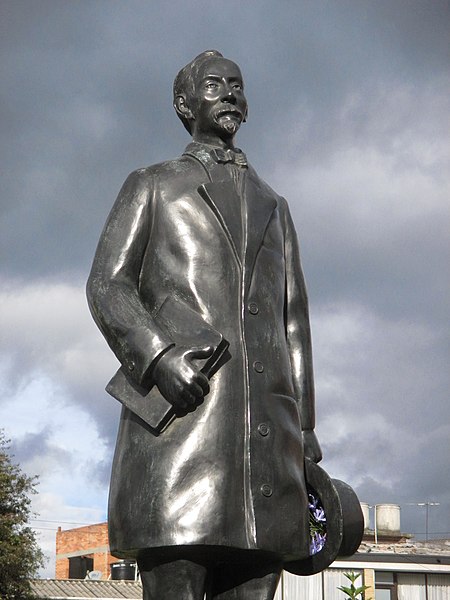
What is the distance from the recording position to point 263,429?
477 centimetres

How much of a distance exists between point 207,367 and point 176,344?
0.16 m

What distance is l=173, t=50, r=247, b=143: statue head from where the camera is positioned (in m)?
5.36

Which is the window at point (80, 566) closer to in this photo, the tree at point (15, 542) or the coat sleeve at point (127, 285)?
the tree at point (15, 542)

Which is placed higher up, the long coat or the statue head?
the statue head

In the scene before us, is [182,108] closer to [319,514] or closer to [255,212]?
[255,212]

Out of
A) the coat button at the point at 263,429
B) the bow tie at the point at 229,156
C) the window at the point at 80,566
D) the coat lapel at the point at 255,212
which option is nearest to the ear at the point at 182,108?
the bow tie at the point at 229,156

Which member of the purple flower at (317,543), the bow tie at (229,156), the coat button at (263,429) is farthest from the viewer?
the bow tie at (229,156)

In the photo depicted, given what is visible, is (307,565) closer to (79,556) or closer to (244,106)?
(244,106)

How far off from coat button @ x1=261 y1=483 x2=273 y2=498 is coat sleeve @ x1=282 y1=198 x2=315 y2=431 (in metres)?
0.57

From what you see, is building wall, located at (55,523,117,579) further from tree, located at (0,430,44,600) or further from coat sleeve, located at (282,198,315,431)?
coat sleeve, located at (282,198,315,431)

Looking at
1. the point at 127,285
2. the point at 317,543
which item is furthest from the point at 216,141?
the point at 317,543

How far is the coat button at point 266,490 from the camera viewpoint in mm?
4664

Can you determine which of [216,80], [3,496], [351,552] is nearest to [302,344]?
[351,552]

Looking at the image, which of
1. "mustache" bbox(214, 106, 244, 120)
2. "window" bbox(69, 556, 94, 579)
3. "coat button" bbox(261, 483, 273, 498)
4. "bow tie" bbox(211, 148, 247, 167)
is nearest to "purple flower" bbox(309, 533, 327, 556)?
"coat button" bbox(261, 483, 273, 498)
